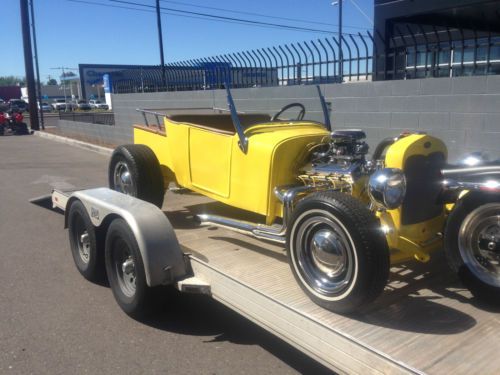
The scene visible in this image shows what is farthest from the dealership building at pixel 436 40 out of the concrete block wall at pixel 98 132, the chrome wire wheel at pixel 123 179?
the concrete block wall at pixel 98 132

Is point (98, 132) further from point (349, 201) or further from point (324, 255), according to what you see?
point (349, 201)

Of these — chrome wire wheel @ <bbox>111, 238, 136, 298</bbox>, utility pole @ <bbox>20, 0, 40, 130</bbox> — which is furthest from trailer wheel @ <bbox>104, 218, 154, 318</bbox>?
utility pole @ <bbox>20, 0, 40, 130</bbox>

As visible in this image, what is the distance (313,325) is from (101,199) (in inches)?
88.2

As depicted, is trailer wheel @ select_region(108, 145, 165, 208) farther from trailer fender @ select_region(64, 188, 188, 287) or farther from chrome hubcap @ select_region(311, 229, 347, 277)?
chrome hubcap @ select_region(311, 229, 347, 277)

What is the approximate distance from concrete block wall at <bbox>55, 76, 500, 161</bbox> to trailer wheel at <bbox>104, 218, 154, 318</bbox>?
2.32 meters

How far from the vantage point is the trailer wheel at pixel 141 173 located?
4.64 meters

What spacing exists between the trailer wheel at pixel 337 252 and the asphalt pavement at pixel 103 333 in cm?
69

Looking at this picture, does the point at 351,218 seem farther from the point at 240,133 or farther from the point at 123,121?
the point at 123,121

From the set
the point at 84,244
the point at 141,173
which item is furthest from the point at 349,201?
the point at 84,244

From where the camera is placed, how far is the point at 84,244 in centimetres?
442

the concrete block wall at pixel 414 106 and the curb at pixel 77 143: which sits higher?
the concrete block wall at pixel 414 106

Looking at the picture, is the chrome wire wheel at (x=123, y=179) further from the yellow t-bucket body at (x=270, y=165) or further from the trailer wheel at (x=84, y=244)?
the trailer wheel at (x=84, y=244)

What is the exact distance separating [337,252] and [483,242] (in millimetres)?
882

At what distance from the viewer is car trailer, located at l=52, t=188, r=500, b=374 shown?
217 centimetres
